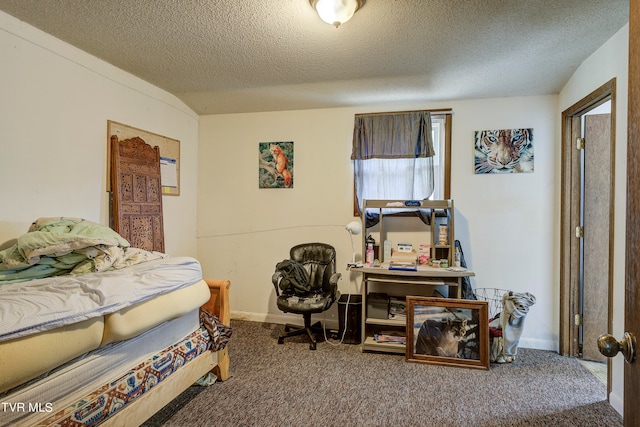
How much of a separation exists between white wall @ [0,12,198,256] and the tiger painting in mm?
3299

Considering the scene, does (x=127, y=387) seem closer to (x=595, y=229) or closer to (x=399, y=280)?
(x=399, y=280)

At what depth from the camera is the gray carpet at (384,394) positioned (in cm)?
179

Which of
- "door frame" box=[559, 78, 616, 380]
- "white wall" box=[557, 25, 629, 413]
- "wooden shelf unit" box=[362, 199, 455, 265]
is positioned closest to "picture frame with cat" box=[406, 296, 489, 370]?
"wooden shelf unit" box=[362, 199, 455, 265]

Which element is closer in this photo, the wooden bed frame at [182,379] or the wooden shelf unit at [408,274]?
the wooden bed frame at [182,379]

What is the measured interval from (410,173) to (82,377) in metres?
2.89

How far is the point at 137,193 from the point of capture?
2725 mm

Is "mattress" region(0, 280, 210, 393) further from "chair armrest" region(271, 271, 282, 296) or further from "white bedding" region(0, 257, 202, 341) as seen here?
"chair armrest" region(271, 271, 282, 296)

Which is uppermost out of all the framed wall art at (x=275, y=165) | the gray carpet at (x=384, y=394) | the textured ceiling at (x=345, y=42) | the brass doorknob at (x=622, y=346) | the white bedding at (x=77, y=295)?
the textured ceiling at (x=345, y=42)

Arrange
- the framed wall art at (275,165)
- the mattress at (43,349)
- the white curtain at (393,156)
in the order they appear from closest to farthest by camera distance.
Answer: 1. the mattress at (43,349)
2. the white curtain at (393,156)
3. the framed wall art at (275,165)

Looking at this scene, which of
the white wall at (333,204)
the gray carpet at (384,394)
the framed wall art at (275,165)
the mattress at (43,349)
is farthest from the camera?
the framed wall art at (275,165)

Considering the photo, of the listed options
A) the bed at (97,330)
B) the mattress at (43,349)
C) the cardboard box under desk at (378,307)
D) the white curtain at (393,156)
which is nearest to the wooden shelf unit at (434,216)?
the white curtain at (393,156)

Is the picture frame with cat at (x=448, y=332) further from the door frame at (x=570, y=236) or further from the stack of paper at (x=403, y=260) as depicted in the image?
the door frame at (x=570, y=236)

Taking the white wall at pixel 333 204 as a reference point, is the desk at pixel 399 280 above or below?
below

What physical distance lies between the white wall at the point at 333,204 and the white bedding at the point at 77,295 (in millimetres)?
1714
